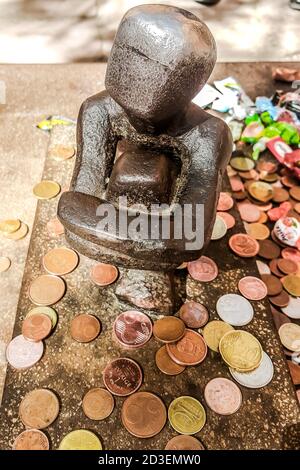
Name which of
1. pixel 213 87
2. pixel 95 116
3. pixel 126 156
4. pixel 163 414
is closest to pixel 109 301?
pixel 163 414

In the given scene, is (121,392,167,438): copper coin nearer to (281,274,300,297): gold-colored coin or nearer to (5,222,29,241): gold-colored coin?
(281,274,300,297): gold-colored coin

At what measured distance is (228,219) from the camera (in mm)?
2162

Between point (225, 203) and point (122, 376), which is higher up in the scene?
point (225, 203)

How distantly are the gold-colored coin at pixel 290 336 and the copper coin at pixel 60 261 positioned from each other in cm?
98

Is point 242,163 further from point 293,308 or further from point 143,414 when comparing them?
point 143,414

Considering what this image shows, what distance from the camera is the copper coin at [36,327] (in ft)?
5.53

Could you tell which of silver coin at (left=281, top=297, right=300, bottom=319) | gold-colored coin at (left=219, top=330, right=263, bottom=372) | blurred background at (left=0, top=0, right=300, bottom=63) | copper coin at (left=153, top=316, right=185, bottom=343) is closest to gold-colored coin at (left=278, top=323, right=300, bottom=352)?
silver coin at (left=281, top=297, right=300, bottom=319)

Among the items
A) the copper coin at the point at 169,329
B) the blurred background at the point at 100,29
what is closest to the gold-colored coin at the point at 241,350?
the copper coin at the point at 169,329

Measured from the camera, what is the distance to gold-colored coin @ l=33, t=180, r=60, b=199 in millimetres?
2178

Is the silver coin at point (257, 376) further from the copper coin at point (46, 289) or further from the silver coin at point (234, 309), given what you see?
the copper coin at point (46, 289)

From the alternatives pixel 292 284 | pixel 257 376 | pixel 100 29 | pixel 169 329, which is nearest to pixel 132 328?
pixel 169 329

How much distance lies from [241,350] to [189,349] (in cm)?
20

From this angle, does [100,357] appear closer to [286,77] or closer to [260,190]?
[260,190]
